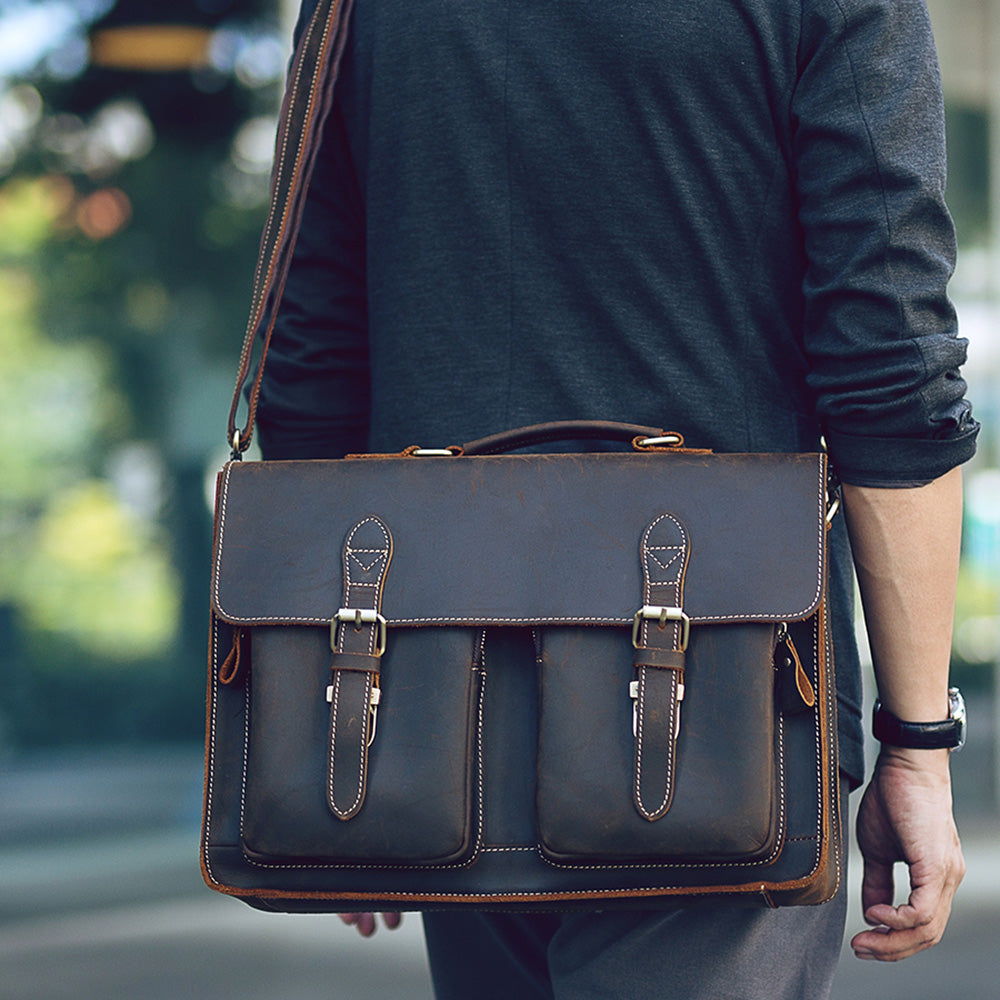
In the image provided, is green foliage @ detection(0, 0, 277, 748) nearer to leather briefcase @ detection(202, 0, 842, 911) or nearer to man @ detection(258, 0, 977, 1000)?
man @ detection(258, 0, 977, 1000)

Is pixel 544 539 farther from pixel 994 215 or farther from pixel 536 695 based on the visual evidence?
pixel 994 215

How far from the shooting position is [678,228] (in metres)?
1.28

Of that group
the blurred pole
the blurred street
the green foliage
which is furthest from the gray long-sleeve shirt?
the blurred pole

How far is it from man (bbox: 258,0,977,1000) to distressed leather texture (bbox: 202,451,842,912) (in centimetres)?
10

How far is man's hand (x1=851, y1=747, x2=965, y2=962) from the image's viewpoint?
4.08 ft

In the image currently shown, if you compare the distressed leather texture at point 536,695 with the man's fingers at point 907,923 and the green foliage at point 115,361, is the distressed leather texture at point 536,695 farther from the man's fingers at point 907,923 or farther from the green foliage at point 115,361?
the green foliage at point 115,361

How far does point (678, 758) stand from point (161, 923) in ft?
11.4

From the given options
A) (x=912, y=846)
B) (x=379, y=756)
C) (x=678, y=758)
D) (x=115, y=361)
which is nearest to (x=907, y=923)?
(x=912, y=846)

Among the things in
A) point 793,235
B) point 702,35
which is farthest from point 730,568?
point 702,35

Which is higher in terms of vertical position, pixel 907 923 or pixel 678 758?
pixel 678 758

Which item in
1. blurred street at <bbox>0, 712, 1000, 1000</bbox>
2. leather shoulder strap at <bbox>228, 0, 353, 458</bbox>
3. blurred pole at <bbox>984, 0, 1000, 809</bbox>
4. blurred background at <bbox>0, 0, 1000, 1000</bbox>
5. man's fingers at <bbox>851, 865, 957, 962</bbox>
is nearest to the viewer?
man's fingers at <bbox>851, 865, 957, 962</bbox>

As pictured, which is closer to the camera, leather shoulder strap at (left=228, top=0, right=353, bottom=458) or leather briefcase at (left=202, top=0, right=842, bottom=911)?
leather briefcase at (left=202, top=0, right=842, bottom=911)

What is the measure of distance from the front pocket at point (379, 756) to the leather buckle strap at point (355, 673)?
0.01 metres

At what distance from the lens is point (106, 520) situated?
14.0 ft
